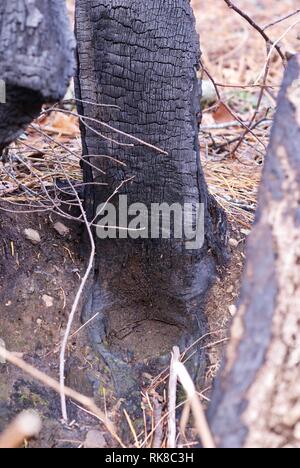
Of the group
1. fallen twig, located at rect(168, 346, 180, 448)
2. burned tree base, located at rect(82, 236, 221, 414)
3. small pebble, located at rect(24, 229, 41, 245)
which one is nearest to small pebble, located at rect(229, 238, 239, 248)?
burned tree base, located at rect(82, 236, 221, 414)

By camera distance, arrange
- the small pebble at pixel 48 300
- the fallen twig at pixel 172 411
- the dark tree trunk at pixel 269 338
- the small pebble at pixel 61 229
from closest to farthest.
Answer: the dark tree trunk at pixel 269 338 → the fallen twig at pixel 172 411 → the small pebble at pixel 48 300 → the small pebble at pixel 61 229

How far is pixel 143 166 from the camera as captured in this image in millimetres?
1810

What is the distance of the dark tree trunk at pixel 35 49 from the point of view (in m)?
1.19

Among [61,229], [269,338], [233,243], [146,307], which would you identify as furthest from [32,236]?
[269,338]

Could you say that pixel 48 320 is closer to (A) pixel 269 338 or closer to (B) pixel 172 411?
(B) pixel 172 411

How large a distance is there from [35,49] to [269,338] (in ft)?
2.39

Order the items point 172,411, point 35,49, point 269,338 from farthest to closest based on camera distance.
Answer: point 172,411 → point 35,49 → point 269,338

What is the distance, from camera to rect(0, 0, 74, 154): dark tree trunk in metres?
1.19

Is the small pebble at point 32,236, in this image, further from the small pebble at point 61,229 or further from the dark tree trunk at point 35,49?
the dark tree trunk at point 35,49

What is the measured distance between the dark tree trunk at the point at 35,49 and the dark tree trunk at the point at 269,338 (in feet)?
1.64

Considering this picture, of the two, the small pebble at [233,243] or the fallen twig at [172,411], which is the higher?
the small pebble at [233,243]

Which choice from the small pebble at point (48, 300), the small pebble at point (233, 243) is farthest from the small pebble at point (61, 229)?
the small pebble at point (233, 243)

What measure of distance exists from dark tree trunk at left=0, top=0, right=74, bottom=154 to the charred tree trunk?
465 millimetres
